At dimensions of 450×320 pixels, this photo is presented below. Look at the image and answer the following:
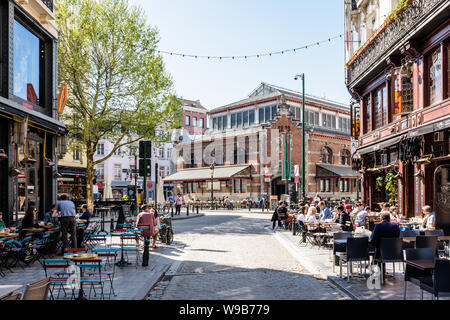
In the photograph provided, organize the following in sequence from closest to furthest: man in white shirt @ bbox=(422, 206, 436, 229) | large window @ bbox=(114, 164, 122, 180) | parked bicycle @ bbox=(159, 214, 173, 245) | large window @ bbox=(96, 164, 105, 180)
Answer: man in white shirt @ bbox=(422, 206, 436, 229)
parked bicycle @ bbox=(159, 214, 173, 245)
large window @ bbox=(96, 164, 105, 180)
large window @ bbox=(114, 164, 122, 180)

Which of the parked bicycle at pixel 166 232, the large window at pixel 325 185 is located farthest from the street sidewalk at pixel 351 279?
the large window at pixel 325 185

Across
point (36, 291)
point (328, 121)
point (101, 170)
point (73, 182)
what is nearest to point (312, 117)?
point (328, 121)

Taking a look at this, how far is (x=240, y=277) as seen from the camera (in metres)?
8.84

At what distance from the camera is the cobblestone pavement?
7332 millimetres

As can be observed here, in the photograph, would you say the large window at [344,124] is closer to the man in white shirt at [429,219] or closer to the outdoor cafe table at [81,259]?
the man in white shirt at [429,219]

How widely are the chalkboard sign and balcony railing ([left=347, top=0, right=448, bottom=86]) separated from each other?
17.5 ft

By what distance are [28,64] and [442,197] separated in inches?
561

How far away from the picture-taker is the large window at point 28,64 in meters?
14.0

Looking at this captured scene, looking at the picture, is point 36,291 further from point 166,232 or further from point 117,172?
point 117,172

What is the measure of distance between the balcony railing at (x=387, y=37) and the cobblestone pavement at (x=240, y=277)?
912cm

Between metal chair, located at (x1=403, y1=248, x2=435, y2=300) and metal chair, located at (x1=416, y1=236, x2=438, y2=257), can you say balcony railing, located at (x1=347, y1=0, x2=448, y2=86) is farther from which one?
metal chair, located at (x1=403, y1=248, x2=435, y2=300)

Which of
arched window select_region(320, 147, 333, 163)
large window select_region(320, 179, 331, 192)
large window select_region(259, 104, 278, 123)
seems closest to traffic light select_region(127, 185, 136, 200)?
large window select_region(259, 104, 278, 123)
